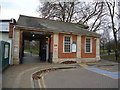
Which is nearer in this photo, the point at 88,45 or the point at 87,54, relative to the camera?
the point at 87,54

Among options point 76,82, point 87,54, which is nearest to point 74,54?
→ point 87,54

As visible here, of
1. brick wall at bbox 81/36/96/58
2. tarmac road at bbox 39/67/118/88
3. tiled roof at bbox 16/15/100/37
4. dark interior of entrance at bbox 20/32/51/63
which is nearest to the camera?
tarmac road at bbox 39/67/118/88

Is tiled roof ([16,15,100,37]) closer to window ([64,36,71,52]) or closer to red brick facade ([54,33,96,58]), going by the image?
red brick facade ([54,33,96,58])

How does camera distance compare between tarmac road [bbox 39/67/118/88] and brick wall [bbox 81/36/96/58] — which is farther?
brick wall [bbox 81/36/96/58]

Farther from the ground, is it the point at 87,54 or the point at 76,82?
the point at 87,54

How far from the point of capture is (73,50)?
41.5 ft

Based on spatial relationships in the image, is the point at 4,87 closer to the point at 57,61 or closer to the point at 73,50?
the point at 57,61

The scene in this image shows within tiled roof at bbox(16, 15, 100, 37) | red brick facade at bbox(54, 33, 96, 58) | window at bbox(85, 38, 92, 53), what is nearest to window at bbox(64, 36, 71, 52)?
red brick facade at bbox(54, 33, 96, 58)

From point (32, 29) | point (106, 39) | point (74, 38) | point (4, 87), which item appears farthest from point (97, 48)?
point (106, 39)

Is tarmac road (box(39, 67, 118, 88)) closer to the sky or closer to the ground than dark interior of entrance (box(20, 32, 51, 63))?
closer to the ground

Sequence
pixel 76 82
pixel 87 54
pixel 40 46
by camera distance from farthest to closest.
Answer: pixel 40 46
pixel 87 54
pixel 76 82

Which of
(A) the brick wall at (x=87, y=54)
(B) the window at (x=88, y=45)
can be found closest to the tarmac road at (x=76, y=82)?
(A) the brick wall at (x=87, y=54)

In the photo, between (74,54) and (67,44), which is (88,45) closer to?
(74,54)

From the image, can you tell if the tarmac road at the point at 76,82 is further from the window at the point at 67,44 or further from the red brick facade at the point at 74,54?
the window at the point at 67,44
